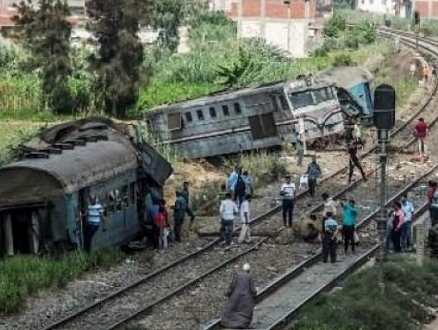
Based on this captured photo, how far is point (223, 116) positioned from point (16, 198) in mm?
17697

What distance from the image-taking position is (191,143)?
41750mm

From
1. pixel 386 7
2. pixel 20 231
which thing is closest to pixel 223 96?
pixel 20 231

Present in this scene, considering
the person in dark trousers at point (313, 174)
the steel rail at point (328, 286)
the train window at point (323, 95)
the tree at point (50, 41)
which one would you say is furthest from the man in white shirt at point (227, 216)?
the tree at point (50, 41)

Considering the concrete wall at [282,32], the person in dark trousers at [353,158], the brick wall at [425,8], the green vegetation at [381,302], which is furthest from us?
the brick wall at [425,8]

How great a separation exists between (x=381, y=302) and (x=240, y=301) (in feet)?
8.72

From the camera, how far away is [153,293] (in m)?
23.2

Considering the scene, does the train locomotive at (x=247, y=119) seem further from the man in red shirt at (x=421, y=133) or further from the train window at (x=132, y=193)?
the train window at (x=132, y=193)

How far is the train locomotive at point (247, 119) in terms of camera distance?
41281mm

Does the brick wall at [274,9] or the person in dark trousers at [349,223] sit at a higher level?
the person in dark trousers at [349,223]

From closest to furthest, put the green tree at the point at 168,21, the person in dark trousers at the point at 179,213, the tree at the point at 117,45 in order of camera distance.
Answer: the person in dark trousers at the point at 179,213, the tree at the point at 117,45, the green tree at the point at 168,21

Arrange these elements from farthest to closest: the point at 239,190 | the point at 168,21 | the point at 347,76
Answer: the point at 168,21 → the point at 347,76 → the point at 239,190

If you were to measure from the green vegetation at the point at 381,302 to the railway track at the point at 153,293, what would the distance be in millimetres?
2944

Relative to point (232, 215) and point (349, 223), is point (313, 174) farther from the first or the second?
point (349, 223)

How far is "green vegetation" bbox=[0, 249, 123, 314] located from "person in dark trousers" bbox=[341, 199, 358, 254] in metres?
4.86
